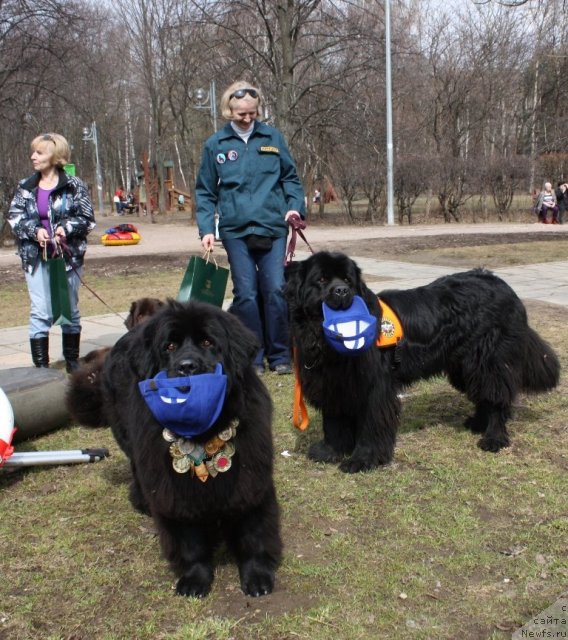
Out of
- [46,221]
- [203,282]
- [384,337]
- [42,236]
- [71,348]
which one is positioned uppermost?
[46,221]

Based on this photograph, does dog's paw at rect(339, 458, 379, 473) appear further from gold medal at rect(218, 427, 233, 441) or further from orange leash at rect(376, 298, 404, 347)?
gold medal at rect(218, 427, 233, 441)

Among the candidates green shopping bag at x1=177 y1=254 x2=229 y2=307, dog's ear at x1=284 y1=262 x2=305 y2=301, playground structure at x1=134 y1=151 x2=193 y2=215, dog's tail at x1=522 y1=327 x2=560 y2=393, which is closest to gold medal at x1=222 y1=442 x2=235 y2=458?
dog's ear at x1=284 y1=262 x2=305 y2=301

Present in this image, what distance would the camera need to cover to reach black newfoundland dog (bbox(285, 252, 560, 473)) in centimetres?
404

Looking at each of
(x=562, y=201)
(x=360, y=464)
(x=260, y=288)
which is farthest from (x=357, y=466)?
(x=562, y=201)

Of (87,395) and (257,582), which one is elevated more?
(87,395)

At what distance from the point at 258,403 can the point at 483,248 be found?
45.7 ft

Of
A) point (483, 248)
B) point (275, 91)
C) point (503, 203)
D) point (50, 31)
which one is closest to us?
point (483, 248)

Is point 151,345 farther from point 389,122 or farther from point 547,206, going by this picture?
point 547,206

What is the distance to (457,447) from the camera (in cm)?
452

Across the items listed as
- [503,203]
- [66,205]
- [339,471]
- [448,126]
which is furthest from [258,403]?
[448,126]

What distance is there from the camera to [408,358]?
173 inches

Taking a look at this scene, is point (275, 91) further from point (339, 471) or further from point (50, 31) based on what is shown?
point (339, 471)

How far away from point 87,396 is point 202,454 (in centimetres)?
157

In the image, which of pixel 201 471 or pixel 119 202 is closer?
pixel 201 471
